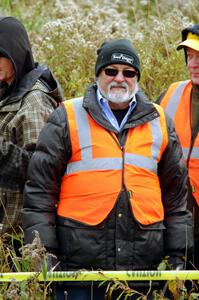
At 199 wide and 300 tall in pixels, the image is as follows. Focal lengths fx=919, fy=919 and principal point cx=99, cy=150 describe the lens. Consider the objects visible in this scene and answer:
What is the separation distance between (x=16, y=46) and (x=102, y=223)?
1.36 m

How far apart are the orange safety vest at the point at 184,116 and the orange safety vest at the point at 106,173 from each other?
1.68ft

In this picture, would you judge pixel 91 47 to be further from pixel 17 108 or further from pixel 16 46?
pixel 17 108

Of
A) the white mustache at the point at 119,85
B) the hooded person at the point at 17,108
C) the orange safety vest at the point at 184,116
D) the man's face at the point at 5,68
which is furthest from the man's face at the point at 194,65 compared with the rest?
the man's face at the point at 5,68

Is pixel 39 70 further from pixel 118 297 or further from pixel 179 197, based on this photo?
pixel 118 297

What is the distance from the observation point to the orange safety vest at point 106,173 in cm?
520

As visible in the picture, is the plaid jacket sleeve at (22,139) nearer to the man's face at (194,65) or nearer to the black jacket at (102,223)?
the black jacket at (102,223)

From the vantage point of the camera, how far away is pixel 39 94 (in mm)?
5770

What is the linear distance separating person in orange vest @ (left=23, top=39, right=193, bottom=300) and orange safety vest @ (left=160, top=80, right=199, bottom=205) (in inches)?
14.5

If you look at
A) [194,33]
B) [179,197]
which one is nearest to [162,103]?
[194,33]

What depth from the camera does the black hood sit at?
578 cm

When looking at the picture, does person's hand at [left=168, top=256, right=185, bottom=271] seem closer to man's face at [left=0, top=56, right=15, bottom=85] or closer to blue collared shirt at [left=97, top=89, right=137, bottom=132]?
blue collared shirt at [left=97, top=89, right=137, bottom=132]

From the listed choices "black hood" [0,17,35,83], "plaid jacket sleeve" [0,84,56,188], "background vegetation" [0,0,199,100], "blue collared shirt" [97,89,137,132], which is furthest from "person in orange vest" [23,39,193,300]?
"background vegetation" [0,0,199,100]

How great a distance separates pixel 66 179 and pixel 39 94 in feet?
2.37

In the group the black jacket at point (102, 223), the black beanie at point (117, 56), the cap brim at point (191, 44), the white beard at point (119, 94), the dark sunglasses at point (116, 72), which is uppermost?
the black beanie at point (117, 56)
